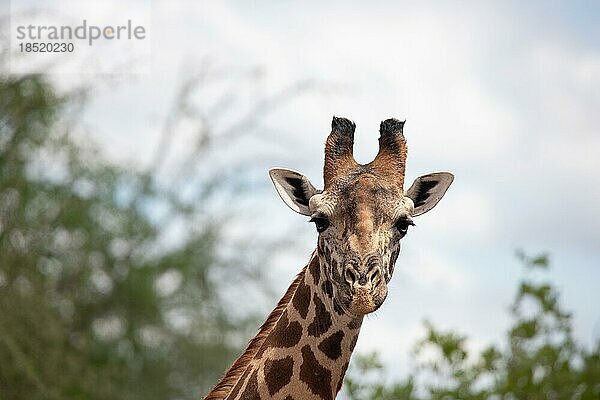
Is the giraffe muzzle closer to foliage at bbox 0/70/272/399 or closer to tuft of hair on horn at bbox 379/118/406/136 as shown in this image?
tuft of hair on horn at bbox 379/118/406/136

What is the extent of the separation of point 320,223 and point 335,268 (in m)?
0.35

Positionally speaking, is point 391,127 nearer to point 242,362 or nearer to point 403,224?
point 403,224

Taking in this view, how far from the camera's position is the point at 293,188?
23.7ft

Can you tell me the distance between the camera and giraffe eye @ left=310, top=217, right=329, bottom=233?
22.0 feet

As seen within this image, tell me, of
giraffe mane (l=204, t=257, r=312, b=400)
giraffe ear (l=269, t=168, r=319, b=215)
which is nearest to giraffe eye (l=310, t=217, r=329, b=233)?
giraffe ear (l=269, t=168, r=319, b=215)

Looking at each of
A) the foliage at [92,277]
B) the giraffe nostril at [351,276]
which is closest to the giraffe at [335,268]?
the giraffe nostril at [351,276]

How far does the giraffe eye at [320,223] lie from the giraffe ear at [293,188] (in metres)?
0.39

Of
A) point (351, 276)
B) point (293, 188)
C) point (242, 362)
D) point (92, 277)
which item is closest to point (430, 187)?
point (293, 188)

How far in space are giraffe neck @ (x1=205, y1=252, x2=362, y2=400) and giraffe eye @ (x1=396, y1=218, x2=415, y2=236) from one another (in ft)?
1.58

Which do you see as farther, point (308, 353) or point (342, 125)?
point (342, 125)

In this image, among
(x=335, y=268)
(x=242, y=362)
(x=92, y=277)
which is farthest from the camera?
(x=92, y=277)

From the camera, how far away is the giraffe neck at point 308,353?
681cm

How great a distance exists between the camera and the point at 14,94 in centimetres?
2014

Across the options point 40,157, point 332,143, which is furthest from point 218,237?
point 332,143
